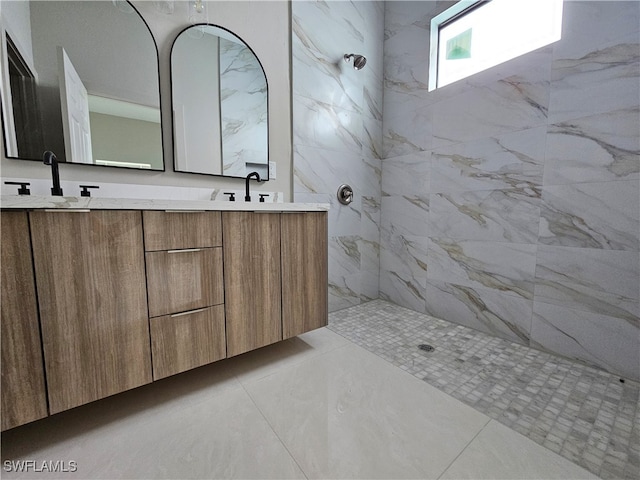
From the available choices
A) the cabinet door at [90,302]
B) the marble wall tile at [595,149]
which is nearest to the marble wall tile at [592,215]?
the marble wall tile at [595,149]

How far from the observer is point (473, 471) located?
81cm

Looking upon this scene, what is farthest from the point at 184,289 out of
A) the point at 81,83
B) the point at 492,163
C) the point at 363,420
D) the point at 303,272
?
the point at 492,163

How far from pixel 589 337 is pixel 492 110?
1.41m

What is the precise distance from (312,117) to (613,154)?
1718mm

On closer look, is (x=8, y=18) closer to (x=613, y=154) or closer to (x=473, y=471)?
(x=473, y=471)

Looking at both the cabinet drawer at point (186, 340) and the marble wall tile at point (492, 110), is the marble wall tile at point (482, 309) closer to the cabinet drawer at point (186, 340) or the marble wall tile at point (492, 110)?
the marble wall tile at point (492, 110)

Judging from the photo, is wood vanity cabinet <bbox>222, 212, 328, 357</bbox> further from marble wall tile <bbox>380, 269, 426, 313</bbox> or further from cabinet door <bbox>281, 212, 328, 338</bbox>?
marble wall tile <bbox>380, 269, 426, 313</bbox>

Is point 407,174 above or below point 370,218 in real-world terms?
above

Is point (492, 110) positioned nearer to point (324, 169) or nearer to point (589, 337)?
point (324, 169)

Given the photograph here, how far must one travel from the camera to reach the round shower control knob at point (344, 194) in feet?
7.07

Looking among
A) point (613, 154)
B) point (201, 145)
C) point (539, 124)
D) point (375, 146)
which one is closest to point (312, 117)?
point (375, 146)

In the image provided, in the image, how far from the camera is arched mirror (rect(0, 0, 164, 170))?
112 centimetres

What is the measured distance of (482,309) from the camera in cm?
180

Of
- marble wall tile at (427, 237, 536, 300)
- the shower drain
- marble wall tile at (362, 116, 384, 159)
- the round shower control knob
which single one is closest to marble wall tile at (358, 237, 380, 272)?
the round shower control knob
